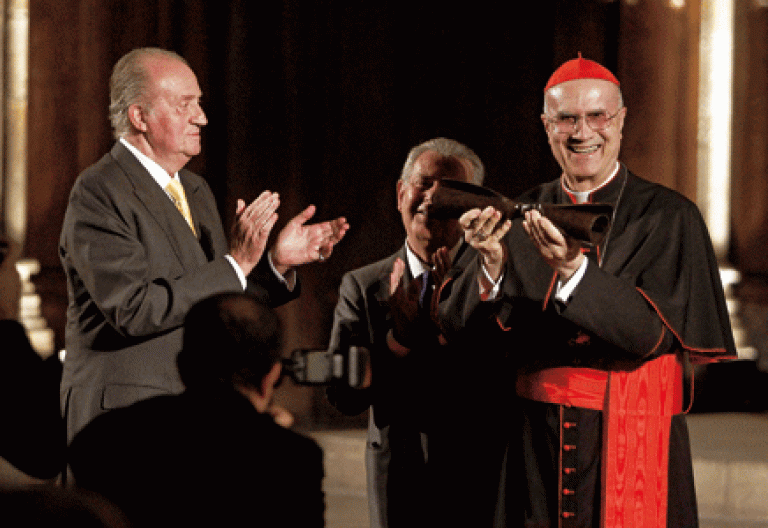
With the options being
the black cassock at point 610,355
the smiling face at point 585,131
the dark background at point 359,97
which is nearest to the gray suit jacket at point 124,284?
the black cassock at point 610,355

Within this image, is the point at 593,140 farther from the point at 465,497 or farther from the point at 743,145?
the point at 743,145

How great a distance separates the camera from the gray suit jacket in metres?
2.95

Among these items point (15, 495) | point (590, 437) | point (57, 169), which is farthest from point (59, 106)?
point (15, 495)

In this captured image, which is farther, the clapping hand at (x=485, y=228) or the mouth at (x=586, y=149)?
the mouth at (x=586, y=149)

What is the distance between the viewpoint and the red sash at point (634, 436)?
3.23 m

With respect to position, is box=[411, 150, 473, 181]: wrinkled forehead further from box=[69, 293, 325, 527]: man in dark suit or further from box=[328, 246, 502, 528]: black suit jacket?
box=[69, 293, 325, 527]: man in dark suit

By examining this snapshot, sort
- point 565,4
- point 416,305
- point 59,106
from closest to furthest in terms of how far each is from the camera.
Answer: point 416,305 → point 59,106 → point 565,4

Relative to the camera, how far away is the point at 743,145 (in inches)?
265

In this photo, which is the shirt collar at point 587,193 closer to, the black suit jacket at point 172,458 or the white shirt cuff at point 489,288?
the white shirt cuff at point 489,288

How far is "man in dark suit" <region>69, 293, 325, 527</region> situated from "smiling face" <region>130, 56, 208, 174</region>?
1.80ft

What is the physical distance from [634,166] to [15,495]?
18.8 ft

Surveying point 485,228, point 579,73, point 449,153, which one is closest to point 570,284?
point 485,228

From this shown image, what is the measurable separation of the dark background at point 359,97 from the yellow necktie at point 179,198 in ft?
10.8

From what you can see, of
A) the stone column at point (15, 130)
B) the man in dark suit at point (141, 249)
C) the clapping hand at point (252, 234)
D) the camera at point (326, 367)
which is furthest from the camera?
the stone column at point (15, 130)
